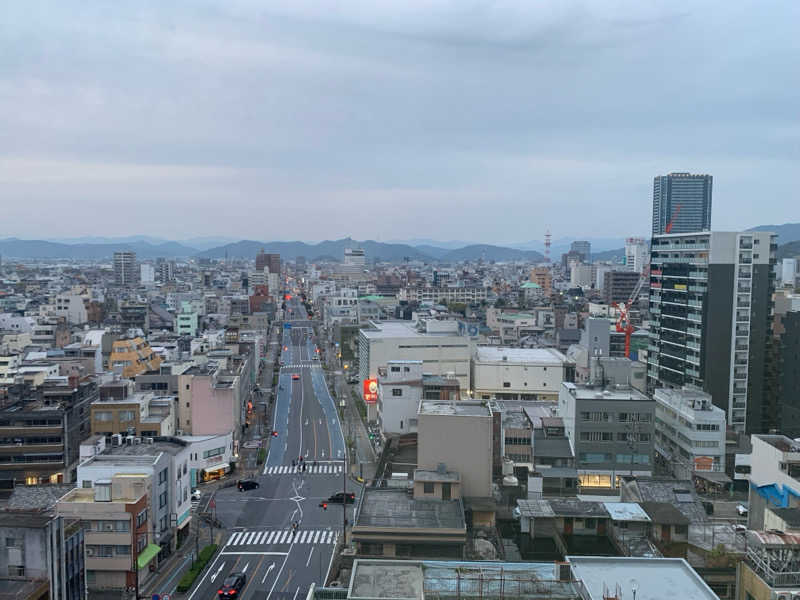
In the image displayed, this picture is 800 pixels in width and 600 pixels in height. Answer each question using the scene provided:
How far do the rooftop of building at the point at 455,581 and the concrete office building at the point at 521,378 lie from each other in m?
32.2

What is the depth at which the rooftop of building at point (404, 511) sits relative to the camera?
18.5 meters

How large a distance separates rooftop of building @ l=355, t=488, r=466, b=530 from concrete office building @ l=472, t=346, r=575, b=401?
2494 cm

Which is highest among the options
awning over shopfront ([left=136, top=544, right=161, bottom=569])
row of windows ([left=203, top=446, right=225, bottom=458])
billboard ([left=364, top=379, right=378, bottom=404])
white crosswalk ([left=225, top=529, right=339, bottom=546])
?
billboard ([left=364, top=379, right=378, bottom=404])

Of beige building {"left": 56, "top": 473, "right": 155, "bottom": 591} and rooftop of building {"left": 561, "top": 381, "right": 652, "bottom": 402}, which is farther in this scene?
rooftop of building {"left": 561, "top": 381, "right": 652, "bottom": 402}

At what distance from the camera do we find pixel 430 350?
4659 centimetres

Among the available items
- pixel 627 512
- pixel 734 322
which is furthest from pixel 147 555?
pixel 734 322

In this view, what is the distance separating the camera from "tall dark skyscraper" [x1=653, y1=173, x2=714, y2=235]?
547ft

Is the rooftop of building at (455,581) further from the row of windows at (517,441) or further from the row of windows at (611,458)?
the row of windows at (517,441)

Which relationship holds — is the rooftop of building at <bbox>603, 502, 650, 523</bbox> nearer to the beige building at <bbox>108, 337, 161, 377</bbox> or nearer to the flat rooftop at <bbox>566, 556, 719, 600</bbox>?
the flat rooftop at <bbox>566, 556, 719, 600</bbox>

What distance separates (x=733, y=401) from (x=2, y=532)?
35.4m

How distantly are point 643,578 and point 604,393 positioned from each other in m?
18.5

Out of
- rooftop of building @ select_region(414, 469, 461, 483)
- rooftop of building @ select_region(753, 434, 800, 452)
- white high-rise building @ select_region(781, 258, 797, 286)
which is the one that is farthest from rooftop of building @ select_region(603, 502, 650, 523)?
white high-rise building @ select_region(781, 258, 797, 286)

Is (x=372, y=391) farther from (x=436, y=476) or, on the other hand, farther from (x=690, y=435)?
(x=436, y=476)

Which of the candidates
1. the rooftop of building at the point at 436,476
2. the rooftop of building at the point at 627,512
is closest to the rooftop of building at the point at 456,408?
the rooftop of building at the point at 436,476
